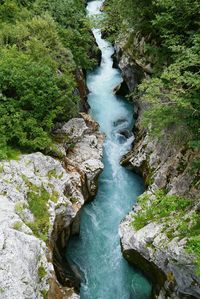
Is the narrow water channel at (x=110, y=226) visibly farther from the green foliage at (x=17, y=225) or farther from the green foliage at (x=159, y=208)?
the green foliage at (x=17, y=225)

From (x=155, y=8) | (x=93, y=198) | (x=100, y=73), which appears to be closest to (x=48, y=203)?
(x=93, y=198)

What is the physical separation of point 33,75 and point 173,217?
782 centimetres

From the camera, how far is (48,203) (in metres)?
13.0

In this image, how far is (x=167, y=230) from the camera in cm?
1210

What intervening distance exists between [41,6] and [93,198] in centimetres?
1223

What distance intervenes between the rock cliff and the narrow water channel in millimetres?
876

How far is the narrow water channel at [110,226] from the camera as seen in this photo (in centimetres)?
1399

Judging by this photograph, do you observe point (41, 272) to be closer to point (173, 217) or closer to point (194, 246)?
point (194, 246)

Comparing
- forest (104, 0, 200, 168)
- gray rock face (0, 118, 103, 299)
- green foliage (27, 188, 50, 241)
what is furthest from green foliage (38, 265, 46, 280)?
forest (104, 0, 200, 168)

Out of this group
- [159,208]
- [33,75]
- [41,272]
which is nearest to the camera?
[41,272]

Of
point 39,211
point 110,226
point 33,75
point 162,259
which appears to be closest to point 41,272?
point 39,211

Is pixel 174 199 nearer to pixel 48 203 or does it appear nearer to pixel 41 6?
pixel 48 203

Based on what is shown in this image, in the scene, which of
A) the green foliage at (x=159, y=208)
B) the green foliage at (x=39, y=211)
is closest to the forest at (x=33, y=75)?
the green foliage at (x=39, y=211)

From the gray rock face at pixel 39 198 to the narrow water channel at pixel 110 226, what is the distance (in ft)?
3.20
